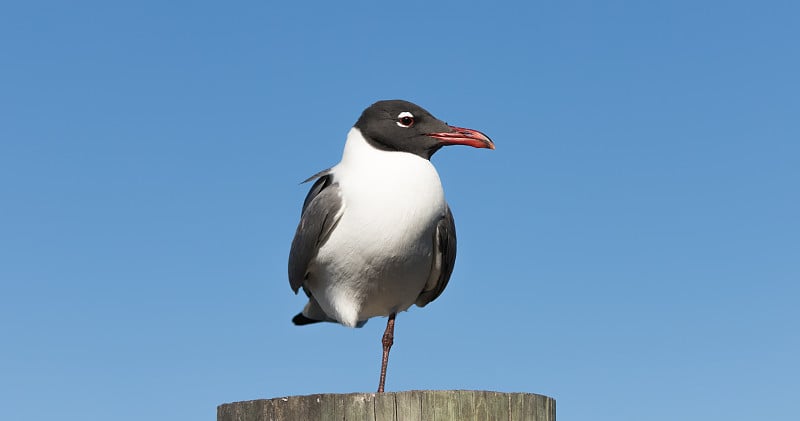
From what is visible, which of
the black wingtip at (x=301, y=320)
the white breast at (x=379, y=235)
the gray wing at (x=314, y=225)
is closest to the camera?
the white breast at (x=379, y=235)

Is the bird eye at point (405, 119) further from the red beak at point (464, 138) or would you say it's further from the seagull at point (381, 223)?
the red beak at point (464, 138)

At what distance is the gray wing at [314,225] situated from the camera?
321 inches

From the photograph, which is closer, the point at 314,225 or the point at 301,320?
the point at 314,225

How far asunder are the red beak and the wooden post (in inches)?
116

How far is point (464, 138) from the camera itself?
27.8ft

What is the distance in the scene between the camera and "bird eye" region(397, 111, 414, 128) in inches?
336

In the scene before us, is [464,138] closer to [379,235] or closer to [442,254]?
[442,254]

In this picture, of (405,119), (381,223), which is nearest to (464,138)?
(405,119)

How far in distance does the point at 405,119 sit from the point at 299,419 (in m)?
3.42

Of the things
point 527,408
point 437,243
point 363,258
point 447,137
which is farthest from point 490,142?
point 527,408

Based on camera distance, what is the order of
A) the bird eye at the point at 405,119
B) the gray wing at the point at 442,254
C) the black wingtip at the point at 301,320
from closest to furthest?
the gray wing at the point at 442,254 < the bird eye at the point at 405,119 < the black wingtip at the point at 301,320

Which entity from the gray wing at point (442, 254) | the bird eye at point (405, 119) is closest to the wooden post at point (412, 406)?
the gray wing at point (442, 254)

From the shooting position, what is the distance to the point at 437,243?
842 centimetres

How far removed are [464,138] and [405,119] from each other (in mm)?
589
